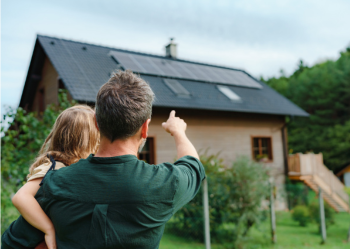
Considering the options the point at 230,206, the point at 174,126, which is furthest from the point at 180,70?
the point at 174,126

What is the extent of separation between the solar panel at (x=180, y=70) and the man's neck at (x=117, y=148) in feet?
41.7

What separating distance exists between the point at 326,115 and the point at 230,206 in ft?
103

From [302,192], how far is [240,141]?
5236 millimetres

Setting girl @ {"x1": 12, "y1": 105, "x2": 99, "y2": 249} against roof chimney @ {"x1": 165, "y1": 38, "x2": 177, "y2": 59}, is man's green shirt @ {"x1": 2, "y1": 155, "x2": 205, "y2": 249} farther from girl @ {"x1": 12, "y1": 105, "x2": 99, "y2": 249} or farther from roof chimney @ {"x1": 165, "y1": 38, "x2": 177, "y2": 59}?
roof chimney @ {"x1": 165, "y1": 38, "x2": 177, "y2": 59}

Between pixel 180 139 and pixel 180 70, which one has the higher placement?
pixel 180 70

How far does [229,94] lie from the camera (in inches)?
639

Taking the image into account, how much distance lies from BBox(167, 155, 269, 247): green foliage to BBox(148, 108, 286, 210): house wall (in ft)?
16.7

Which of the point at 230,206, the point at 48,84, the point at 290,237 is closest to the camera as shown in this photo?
the point at 230,206

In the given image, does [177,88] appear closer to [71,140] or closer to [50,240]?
[71,140]

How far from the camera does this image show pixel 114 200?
1.31m

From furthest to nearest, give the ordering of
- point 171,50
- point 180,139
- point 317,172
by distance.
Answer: point 171,50 < point 317,172 < point 180,139

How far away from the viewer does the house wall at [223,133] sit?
1338cm

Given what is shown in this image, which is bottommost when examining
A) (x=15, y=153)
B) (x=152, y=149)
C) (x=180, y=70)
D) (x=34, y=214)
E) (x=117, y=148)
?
(x=34, y=214)

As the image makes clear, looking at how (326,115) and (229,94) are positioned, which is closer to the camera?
(229,94)
